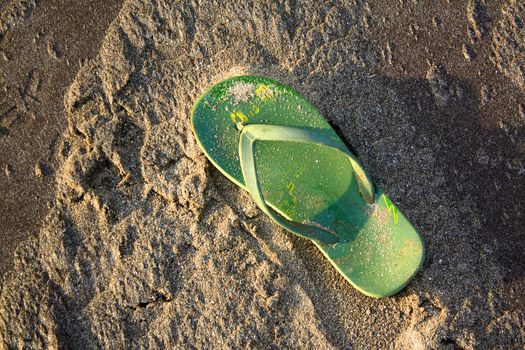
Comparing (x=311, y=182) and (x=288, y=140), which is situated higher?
(x=288, y=140)

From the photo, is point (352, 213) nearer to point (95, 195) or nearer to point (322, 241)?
point (322, 241)

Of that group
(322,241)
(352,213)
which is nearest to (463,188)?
(352,213)

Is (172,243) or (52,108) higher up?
(52,108)

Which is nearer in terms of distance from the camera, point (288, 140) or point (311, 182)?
point (288, 140)

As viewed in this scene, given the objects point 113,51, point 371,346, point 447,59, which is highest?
point 113,51
